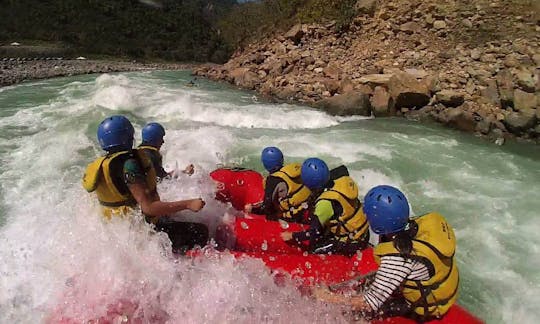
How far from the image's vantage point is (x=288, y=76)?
16.1 m

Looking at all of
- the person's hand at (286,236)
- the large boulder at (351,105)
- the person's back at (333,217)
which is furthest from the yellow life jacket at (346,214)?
the large boulder at (351,105)

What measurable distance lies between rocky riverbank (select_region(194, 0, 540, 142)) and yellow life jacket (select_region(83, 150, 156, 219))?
912cm

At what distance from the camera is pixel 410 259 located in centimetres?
261

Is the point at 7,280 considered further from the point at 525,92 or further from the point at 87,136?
the point at 525,92

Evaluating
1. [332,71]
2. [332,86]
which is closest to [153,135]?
[332,86]

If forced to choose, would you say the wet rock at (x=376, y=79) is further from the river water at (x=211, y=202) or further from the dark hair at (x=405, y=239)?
the dark hair at (x=405, y=239)

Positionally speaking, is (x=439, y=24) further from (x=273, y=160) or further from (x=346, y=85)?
(x=273, y=160)

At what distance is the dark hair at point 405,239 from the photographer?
103 inches

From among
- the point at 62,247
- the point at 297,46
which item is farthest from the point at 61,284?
the point at 297,46

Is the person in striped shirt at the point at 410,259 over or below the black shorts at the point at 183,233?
over

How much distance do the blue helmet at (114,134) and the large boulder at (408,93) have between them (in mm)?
9798

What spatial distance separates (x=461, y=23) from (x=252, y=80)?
7.91m

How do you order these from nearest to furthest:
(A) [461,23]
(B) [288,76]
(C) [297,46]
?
1. (A) [461,23]
2. (B) [288,76]
3. (C) [297,46]

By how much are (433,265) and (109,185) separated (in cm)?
235
